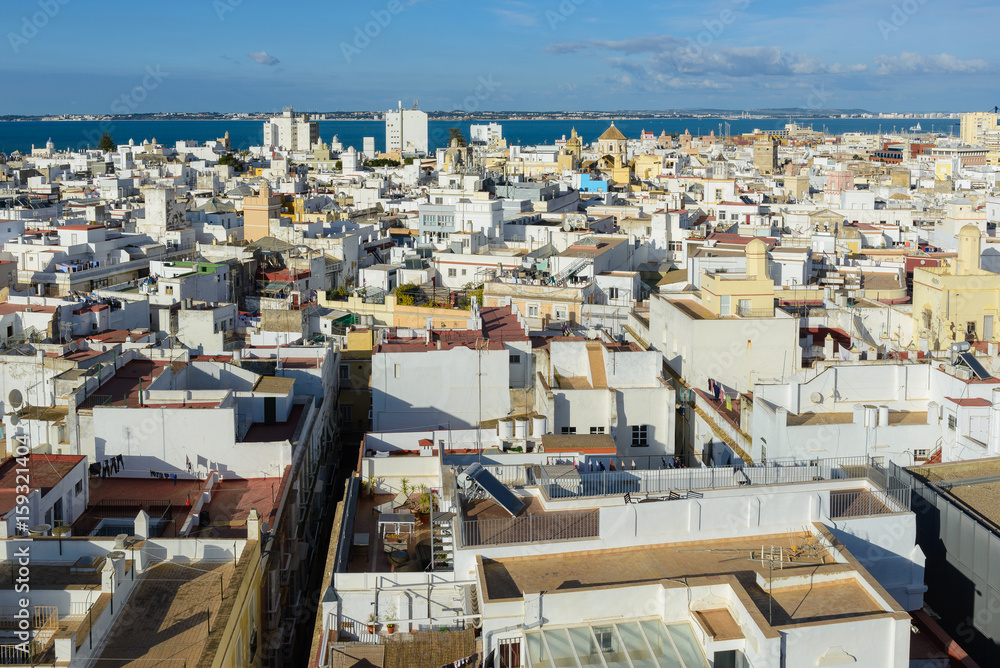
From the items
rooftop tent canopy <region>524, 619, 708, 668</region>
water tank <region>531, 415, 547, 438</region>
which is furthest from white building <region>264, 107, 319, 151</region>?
rooftop tent canopy <region>524, 619, 708, 668</region>

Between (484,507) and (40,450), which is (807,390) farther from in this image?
(40,450)

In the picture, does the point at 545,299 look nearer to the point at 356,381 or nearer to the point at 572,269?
the point at 572,269

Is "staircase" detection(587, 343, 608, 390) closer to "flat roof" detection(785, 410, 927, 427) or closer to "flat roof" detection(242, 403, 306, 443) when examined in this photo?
"flat roof" detection(785, 410, 927, 427)

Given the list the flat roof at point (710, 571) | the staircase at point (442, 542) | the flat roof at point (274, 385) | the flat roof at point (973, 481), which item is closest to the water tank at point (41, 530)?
the staircase at point (442, 542)

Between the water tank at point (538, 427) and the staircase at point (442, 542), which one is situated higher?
the water tank at point (538, 427)

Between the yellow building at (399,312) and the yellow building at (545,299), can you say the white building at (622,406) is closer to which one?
the yellow building at (545,299)

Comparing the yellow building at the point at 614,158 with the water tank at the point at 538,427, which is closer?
the water tank at the point at 538,427

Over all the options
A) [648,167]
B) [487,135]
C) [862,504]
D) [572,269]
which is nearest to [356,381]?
[572,269]
